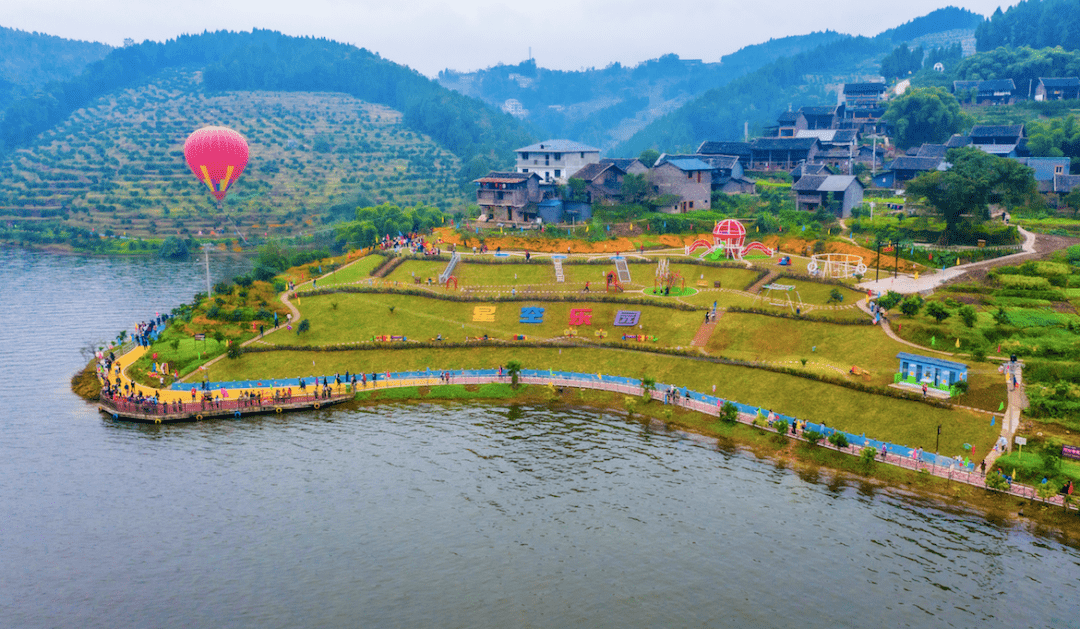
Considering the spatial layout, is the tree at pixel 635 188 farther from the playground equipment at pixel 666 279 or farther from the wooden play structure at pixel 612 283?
the wooden play structure at pixel 612 283

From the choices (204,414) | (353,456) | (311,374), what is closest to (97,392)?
(204,414)

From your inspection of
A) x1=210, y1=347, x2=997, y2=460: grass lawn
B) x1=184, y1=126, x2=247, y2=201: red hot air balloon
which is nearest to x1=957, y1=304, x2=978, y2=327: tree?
x1=210, y1=347, x2=997, y2=460: grass lawn

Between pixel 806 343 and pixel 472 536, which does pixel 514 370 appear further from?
pixel 806 343

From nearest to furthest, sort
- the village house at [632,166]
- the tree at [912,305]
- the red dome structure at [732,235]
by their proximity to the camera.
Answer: the tree at [912,305]
the red dome structure at [732,235]
the village house at [632,166]

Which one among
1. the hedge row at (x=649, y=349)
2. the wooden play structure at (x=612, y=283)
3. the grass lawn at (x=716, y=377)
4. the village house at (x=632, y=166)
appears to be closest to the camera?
the grass lawn at (x=716, y=377)

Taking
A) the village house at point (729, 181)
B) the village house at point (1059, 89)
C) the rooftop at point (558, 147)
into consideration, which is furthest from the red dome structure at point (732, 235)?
the village house at point (1059, 89)

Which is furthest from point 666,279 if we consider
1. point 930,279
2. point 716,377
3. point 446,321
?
point 930,279
